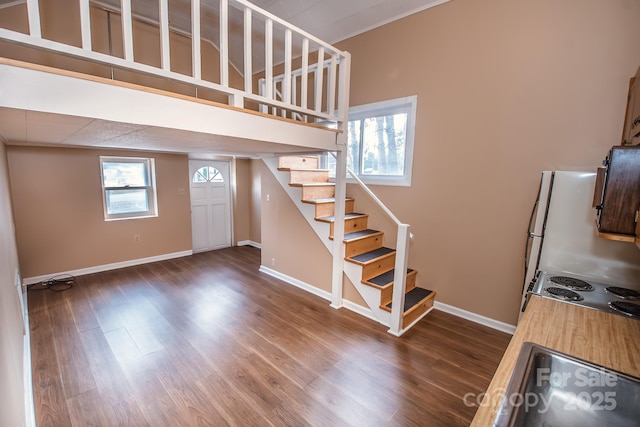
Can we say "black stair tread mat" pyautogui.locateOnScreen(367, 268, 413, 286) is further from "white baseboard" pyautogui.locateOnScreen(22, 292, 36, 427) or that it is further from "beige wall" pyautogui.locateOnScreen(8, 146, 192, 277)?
"beige wall" pyautogui.locateOnScreen(8, 146, 192, 277)

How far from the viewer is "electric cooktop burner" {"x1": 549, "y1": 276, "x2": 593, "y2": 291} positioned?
184 centimetres

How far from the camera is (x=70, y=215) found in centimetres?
404

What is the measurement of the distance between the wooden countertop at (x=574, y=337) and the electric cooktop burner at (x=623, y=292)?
0.36m

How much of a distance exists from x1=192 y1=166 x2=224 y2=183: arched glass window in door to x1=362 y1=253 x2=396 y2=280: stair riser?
3.84 metres

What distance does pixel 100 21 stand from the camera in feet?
12.9

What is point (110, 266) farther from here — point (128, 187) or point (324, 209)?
point (324, 209)

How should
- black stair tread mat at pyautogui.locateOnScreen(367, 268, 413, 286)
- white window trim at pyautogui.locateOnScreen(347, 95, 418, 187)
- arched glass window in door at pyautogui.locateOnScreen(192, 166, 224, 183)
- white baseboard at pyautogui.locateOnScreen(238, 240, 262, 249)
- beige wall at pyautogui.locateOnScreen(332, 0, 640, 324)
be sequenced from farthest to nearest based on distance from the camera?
white baseboard at pyautogui.locateOnScreen(238, 240, 262, 249)
arched glass window in door at pyautogui.locateOnScreen(192, 166, 224, 183)
white window trim at pyautogui.locateOnScreen(347, 95, 418, 187)
black stair tread mat at pyautogui.locateOnScreen(367, 268, 413, 286)
beige wall at pyautogui.locateOnScreen(332, 0, 640, 324)

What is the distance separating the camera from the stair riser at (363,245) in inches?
130

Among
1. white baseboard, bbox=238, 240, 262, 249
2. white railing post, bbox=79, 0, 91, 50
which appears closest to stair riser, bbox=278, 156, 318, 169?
white baseboard, bbox=238, 240, 262, 249

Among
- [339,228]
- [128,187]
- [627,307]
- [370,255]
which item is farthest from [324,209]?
[128,187]

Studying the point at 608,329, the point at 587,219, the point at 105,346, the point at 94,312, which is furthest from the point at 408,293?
the point at 94,312

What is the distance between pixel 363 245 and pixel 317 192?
948mm

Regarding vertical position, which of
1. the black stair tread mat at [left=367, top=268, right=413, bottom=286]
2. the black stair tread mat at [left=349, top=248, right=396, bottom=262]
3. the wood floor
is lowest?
the wood floor

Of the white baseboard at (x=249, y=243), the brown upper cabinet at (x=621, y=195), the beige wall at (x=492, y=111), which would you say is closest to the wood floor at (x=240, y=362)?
the beige wall at (x=492, y=111)
